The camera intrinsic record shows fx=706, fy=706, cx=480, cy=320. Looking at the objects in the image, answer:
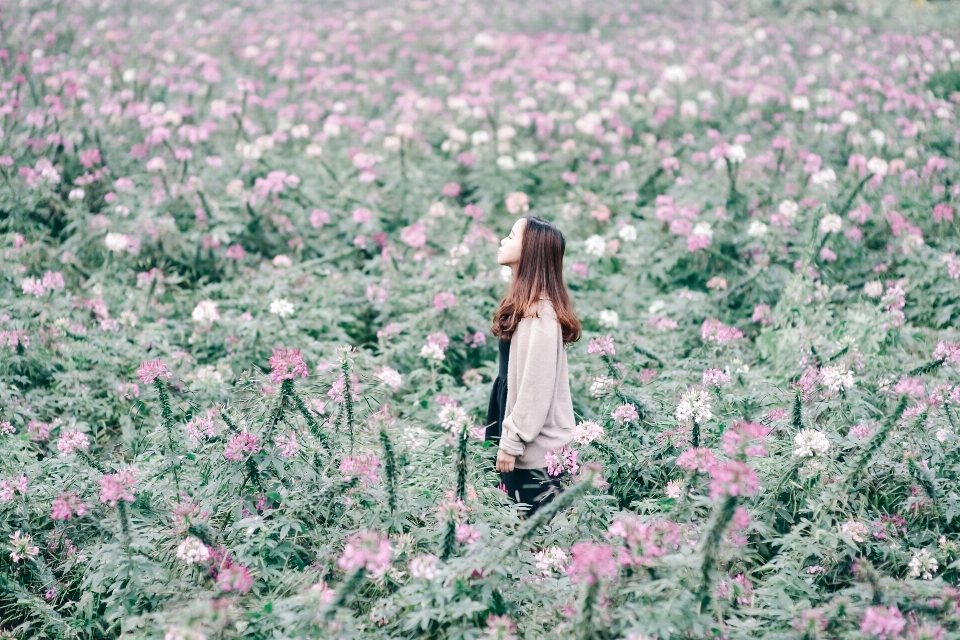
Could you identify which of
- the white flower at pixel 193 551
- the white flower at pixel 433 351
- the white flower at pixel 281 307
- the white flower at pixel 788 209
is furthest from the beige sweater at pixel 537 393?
the white flower at pixel 788 209

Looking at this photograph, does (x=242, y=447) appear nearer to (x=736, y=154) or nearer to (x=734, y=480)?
(x=734, y=480)

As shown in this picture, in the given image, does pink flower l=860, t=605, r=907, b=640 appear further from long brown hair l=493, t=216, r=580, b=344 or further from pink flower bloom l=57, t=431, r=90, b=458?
pink flower bloom l=57, t=431, r=90, b=458

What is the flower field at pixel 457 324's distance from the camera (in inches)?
93.6

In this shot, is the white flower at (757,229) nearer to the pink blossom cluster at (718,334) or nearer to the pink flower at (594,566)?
the pink blossom cluster at (718,334)

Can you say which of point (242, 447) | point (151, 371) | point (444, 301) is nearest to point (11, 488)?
point (151, 371)

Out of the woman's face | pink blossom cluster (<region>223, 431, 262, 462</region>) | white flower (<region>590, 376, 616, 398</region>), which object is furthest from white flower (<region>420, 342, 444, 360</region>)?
pink blossom cluster (<region>223, 431, 262, 462</region>)

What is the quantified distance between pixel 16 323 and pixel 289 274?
169 centimetres

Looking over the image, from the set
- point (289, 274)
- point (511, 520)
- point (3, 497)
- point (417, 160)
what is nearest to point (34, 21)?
point (417, 160)

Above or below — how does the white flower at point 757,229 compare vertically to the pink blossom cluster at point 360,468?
above

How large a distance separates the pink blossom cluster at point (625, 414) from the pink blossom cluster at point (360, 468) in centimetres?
117

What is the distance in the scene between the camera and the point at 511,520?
2.61 m

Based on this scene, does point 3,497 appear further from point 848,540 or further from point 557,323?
point 848,540

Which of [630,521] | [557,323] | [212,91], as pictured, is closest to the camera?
[630,521]

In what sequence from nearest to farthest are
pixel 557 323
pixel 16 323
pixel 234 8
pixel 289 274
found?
pixel 557 323 → pixel 16 323 → pixel 289 274 → pixel 234 8
